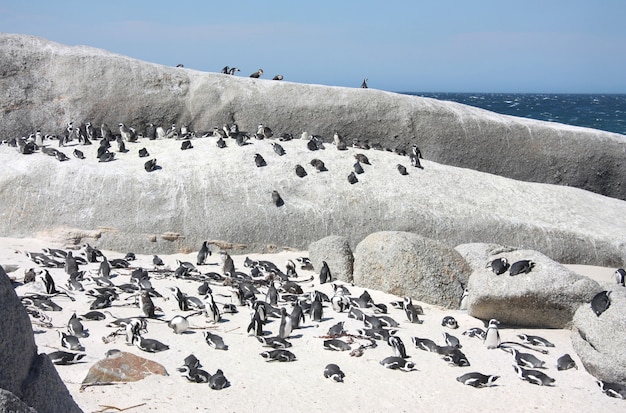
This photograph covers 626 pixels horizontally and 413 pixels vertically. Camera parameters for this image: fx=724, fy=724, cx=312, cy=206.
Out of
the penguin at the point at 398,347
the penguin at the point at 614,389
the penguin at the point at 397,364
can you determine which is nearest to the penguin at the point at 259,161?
the penguin at the point at 398,347

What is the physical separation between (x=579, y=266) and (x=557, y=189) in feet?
9.51

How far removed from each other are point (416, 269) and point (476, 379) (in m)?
4.02

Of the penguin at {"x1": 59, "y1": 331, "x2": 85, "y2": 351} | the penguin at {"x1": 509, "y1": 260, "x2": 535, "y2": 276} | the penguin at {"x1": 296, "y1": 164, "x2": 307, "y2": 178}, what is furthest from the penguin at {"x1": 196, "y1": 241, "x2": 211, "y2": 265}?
the penguin at {"x1": 509, "y1": 260, "x2": 535, "y2": 276}

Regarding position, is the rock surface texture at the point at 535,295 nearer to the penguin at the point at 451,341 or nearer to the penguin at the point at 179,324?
the penguin at the point at 451,341

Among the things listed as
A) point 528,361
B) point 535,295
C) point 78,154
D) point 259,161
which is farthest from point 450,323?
point 78,154

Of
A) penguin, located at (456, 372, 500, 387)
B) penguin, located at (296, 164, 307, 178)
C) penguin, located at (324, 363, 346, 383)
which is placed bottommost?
penguin, located at (456, 372, 500, 387)

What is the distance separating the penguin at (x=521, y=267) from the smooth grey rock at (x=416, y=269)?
1.48 metres

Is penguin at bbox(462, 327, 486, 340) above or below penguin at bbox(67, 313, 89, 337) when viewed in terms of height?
below

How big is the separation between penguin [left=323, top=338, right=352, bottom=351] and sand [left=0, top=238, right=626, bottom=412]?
0.09 metres

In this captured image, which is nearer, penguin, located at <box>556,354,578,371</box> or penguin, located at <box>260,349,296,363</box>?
penguin, located at <box>260,349,296,363</box>

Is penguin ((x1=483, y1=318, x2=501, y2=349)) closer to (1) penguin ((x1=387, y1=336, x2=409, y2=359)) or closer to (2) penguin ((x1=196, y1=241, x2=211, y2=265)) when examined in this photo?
(1) penguin ((x1=387, y1=336, x2=409, y2=359))

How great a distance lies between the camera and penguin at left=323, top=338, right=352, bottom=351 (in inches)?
395

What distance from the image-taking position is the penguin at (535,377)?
9359mm

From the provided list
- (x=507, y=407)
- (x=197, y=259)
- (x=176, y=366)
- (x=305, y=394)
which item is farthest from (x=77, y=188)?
(x=507, y=407)
